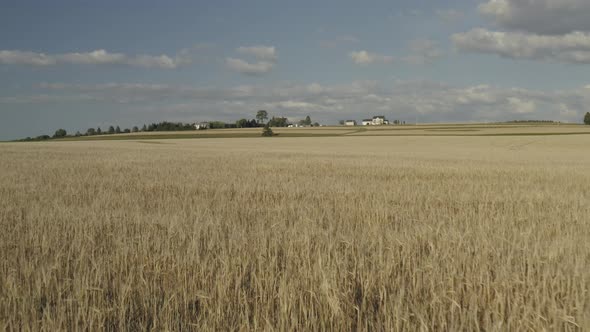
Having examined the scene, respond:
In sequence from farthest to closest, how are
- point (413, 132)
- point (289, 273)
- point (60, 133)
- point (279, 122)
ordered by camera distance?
point (279, 122), point (60, 133), point (413, 132), point (289, 273)

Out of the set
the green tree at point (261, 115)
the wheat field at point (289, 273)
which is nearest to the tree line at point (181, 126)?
the green tree at point (261, 115)

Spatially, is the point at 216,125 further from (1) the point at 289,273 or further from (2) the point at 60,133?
(1) the point at 289,273

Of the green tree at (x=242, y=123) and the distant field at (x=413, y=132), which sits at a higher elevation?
the green tree at (x=242, y=123)

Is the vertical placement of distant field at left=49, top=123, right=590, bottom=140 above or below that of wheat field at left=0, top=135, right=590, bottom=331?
above

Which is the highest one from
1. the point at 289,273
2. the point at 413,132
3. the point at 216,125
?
the point at 216,125

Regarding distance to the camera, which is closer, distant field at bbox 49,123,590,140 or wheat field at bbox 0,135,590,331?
wheat field at bbox 0,135,590,331

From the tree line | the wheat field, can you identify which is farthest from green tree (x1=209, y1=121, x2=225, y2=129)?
the wheat field

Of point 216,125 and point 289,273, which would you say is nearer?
point 289,273

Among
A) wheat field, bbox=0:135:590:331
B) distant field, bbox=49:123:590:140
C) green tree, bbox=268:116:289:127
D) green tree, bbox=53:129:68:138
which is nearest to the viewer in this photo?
wheat field, bbox=0:135:590:331

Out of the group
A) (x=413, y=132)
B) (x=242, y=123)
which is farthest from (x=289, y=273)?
(x=242, y=123)

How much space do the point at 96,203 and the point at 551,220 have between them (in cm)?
854

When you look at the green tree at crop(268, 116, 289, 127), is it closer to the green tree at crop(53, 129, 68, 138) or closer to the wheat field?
the green tree at crop(53, 129, 68, 138)

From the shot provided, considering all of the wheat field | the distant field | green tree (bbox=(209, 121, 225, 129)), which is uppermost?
green tree (bbox=(209, 121, 225, 129))

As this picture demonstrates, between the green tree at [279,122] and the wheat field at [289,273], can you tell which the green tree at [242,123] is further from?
the wheat field at [289,273]
